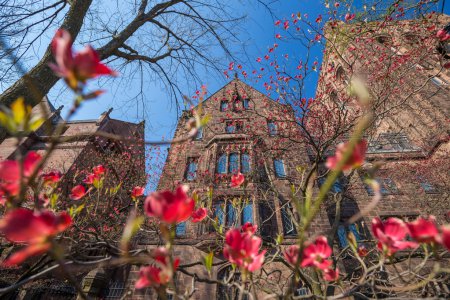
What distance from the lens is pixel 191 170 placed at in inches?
481

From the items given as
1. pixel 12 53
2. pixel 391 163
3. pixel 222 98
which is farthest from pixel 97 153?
pixel 391 163

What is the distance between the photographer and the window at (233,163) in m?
11.5

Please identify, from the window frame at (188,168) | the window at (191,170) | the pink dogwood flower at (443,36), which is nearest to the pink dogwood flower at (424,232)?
the pink dogwood flower at (443,36)

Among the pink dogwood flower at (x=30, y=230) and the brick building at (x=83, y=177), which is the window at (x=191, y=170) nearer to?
the brick building at (x=83, y=177)

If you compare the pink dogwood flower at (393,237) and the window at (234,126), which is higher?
the window at (234,126)

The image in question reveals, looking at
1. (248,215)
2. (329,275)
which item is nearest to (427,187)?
(248,215)

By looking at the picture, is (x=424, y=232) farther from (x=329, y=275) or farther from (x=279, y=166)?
(x=279, y=166)

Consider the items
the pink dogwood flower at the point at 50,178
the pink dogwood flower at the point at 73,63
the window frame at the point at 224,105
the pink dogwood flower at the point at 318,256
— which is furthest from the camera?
the window frame at the point at 224,105

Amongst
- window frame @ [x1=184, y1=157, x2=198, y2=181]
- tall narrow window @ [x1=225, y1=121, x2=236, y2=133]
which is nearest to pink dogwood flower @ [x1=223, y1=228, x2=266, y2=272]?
window frame @ [x1=184, y1=157, x2=198, y2=181]

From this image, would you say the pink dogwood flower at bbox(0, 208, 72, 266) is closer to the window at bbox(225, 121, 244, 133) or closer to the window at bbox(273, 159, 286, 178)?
the window at bbox(273, 159, 286, 178)

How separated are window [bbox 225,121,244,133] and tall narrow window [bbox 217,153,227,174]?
219cm

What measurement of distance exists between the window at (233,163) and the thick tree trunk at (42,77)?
8.83 metres

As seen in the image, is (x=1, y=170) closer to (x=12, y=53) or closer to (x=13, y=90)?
(x=13, y=90)

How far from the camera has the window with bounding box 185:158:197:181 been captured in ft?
38.9
